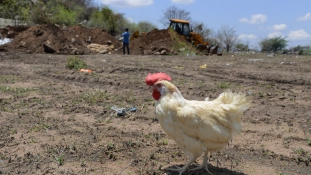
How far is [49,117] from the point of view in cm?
602

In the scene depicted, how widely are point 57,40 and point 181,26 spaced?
10.1m

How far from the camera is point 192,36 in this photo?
25.6 meters

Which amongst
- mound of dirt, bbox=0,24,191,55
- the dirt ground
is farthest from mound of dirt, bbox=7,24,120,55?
the dirt ground

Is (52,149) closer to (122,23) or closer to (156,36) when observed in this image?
(156,36)

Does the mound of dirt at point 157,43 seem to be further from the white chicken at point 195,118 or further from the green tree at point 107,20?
the white chicken at point 195,118

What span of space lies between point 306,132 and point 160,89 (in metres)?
3.14

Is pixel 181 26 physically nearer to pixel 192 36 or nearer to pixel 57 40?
pixel 192 36

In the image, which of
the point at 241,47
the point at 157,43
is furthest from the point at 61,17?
the point at 241,47

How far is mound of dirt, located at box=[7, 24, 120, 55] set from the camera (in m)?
21.6

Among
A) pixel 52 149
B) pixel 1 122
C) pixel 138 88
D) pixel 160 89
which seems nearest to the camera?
pixel 160 89

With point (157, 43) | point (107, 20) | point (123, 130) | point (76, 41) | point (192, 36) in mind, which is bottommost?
point (123, 130)

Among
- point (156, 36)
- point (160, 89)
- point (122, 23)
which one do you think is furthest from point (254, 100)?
point (122, 23)

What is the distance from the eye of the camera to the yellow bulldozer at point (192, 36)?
2409 cm

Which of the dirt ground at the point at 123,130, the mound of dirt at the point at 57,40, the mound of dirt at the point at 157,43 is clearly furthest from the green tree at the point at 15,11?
the dirt ground at the point at 123,130
